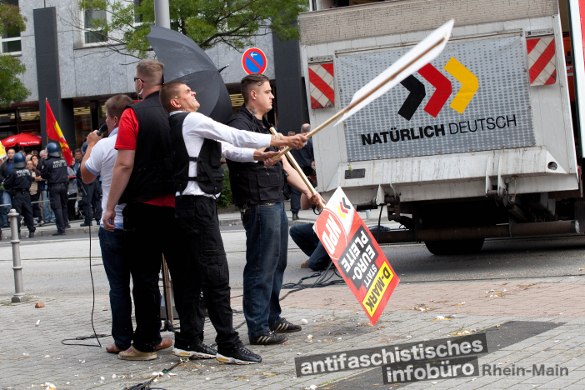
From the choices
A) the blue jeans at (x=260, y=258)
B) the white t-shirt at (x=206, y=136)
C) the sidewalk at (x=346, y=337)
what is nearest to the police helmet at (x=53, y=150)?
the sidewalk at (x=346, y=337)

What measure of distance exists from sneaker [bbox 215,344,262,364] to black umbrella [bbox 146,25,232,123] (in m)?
1.87

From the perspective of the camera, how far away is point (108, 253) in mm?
5480

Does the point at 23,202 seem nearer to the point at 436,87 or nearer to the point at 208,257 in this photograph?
the point at 436,87

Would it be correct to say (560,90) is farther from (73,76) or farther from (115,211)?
(73,76)

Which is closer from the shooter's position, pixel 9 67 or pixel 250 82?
pixel 250 82

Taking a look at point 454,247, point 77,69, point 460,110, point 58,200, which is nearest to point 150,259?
point 460,110

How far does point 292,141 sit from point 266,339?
1608mm

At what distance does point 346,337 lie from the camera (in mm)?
5445

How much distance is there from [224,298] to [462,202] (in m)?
4.93

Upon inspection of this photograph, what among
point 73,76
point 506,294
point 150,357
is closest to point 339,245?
point 150,357

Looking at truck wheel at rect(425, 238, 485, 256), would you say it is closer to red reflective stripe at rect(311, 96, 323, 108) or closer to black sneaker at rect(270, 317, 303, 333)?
red reflective stripe at rect(311, 96, 323, 108)

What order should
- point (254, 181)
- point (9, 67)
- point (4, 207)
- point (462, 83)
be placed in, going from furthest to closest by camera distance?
point (9, 67) < point (4, 207) < point (462, 83) < point (254, 181)

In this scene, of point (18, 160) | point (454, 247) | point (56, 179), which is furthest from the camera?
point (18, 160)

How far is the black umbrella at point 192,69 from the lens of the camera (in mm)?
5371
